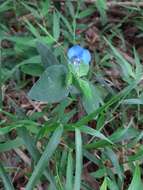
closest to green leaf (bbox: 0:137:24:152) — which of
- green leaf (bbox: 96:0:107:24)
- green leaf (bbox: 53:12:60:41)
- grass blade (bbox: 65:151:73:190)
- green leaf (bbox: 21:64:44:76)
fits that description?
grass blade (bbox: 65:151:73:190)

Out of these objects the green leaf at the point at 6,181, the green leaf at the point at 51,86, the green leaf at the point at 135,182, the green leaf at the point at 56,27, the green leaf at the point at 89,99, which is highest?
the green leaf at the point at 56,27

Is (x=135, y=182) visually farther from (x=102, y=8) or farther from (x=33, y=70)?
(x=102, y=8)

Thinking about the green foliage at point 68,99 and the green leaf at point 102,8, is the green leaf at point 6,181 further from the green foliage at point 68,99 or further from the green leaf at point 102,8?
the green leaf at point 102,8

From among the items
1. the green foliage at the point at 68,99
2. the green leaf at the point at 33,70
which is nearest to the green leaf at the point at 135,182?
the green foliage at the point at 68,99

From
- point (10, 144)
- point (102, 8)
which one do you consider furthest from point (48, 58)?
point (102, 8)

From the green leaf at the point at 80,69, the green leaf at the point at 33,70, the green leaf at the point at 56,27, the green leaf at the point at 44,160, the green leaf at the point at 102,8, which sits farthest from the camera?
the green leaf at the point at 102,8
